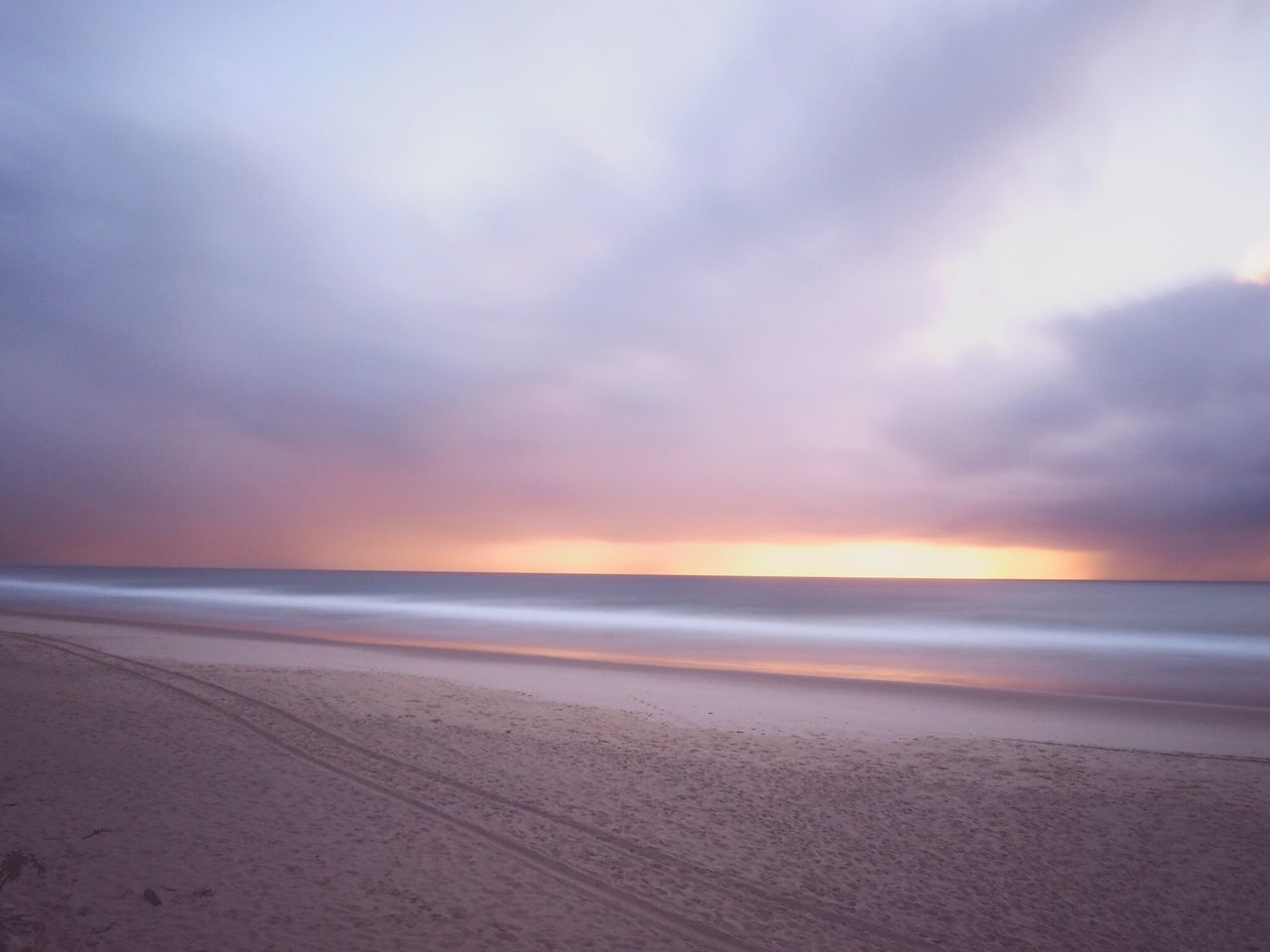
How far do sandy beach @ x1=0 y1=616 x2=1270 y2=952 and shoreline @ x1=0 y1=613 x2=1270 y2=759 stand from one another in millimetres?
292

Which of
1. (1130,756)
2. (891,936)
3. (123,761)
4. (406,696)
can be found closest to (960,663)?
(1130,756)

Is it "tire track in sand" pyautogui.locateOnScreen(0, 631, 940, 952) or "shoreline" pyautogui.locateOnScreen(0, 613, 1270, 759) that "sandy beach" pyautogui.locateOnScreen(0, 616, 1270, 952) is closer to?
"tire track in sand" pyautogui.locateOnScreen(0, 631, 940, 952)

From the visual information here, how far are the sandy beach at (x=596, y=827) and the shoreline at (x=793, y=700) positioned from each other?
29 centimetres

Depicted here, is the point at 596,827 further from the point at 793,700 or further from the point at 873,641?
the point at 873,641

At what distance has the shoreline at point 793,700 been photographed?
13.8 m

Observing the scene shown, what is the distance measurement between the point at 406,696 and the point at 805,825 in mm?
9253

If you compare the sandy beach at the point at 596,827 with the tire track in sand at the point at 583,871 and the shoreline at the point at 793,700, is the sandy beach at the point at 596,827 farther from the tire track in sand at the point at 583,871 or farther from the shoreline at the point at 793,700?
the shoreline at the point at 793,700

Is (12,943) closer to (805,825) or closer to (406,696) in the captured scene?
(805,825)

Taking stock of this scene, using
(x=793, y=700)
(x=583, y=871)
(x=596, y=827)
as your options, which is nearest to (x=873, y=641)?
(x=793, y=700)

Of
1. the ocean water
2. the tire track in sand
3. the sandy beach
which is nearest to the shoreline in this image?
the sandy beach

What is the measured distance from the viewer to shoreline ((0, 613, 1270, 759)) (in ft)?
45.4

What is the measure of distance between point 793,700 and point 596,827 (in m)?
10.6

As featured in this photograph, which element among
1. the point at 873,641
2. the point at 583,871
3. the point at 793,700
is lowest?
the point at 583,871

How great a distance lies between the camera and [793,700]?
17297mm
